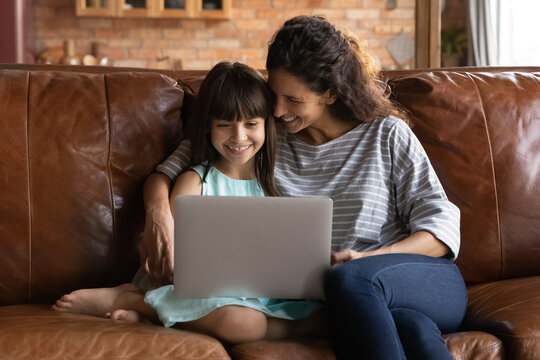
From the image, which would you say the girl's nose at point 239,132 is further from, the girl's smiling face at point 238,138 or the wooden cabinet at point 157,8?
the wooden cabinet at point 157,8

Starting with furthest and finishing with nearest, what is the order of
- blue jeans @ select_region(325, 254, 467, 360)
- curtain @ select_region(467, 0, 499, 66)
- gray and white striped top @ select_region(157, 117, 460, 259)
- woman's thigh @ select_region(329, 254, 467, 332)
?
1. curtain @ select_region(467, 0, 499, 66)
2. gray and white striped top @ select_region(157, 117, 460, 259)
3. woman's thigh @ select_region(329, 254, 467, 332)
4. blue jeans @ select_region(325, 254, 467, 360)

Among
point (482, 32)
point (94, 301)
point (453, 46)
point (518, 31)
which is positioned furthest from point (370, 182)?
point (453, 46)

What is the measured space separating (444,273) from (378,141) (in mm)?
391

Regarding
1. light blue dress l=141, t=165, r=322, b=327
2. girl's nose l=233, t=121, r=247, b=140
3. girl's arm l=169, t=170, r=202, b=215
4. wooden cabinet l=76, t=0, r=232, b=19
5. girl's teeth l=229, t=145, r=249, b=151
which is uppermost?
wooden cabinet l=76, t=0, r=232, b=19

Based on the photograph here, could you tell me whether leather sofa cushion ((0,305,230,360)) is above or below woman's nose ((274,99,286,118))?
below

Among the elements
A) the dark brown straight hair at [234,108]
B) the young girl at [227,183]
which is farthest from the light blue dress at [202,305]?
the dark brown straight hair at [234,108]

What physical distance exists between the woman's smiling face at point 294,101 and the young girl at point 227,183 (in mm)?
35

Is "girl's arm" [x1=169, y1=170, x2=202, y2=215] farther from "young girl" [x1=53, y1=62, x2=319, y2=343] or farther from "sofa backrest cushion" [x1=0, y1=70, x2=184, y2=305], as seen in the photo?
"sofa backrest cushion" [x1=0, y1=70, x2=184, y2=305]

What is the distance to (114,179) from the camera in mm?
1757

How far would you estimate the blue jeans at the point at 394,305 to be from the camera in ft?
4.12

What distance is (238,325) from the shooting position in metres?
1.39

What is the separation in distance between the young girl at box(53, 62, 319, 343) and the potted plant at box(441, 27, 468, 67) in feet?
13.8

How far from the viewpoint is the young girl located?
1419 mm

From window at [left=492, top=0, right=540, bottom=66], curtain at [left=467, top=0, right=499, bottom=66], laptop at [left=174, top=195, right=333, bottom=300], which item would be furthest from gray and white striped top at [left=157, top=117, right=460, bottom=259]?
curtain at [left=467, top=0, right=499, bottom=66]
